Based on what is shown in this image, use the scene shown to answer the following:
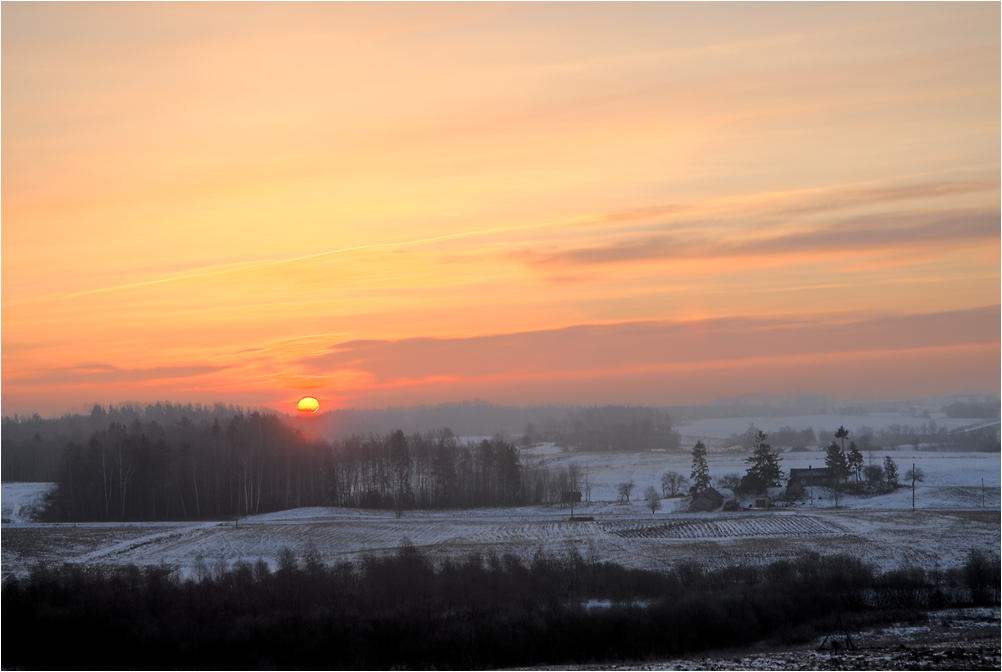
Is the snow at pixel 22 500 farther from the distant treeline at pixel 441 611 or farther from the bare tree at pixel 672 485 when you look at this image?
the bare tree at pixel 672 485

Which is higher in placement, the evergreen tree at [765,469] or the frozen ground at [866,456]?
the evergreen tree at [765,469]

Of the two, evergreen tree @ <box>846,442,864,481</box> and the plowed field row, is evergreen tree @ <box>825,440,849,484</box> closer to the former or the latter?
evergreen tree @ <box>846,442,864,481</box>

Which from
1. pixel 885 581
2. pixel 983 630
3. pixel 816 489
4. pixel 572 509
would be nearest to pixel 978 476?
pixel 816 489

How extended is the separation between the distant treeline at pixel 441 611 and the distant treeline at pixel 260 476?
102 ft

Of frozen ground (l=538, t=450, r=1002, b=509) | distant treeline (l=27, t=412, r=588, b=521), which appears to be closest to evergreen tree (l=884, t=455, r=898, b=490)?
frozen ground (l=538, t=450, r=1002, b=509)

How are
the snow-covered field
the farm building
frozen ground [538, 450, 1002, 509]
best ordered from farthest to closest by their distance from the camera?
the farm building → frozen ground [538, 450, 1002, 509] → the snow-covered field

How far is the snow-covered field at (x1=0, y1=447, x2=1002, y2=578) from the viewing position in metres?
41.3

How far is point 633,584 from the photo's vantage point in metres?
33.5

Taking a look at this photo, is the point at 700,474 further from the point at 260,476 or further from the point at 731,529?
the point at 260,476

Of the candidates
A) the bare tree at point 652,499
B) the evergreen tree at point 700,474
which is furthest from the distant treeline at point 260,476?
the evergreen tree at point 700,474

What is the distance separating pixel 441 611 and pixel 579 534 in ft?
66.3

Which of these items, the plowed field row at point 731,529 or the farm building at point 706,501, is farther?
the farm building at point 706,501

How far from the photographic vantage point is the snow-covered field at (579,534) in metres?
41.3

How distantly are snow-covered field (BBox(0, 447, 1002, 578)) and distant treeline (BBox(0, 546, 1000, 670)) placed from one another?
15.0 feet
